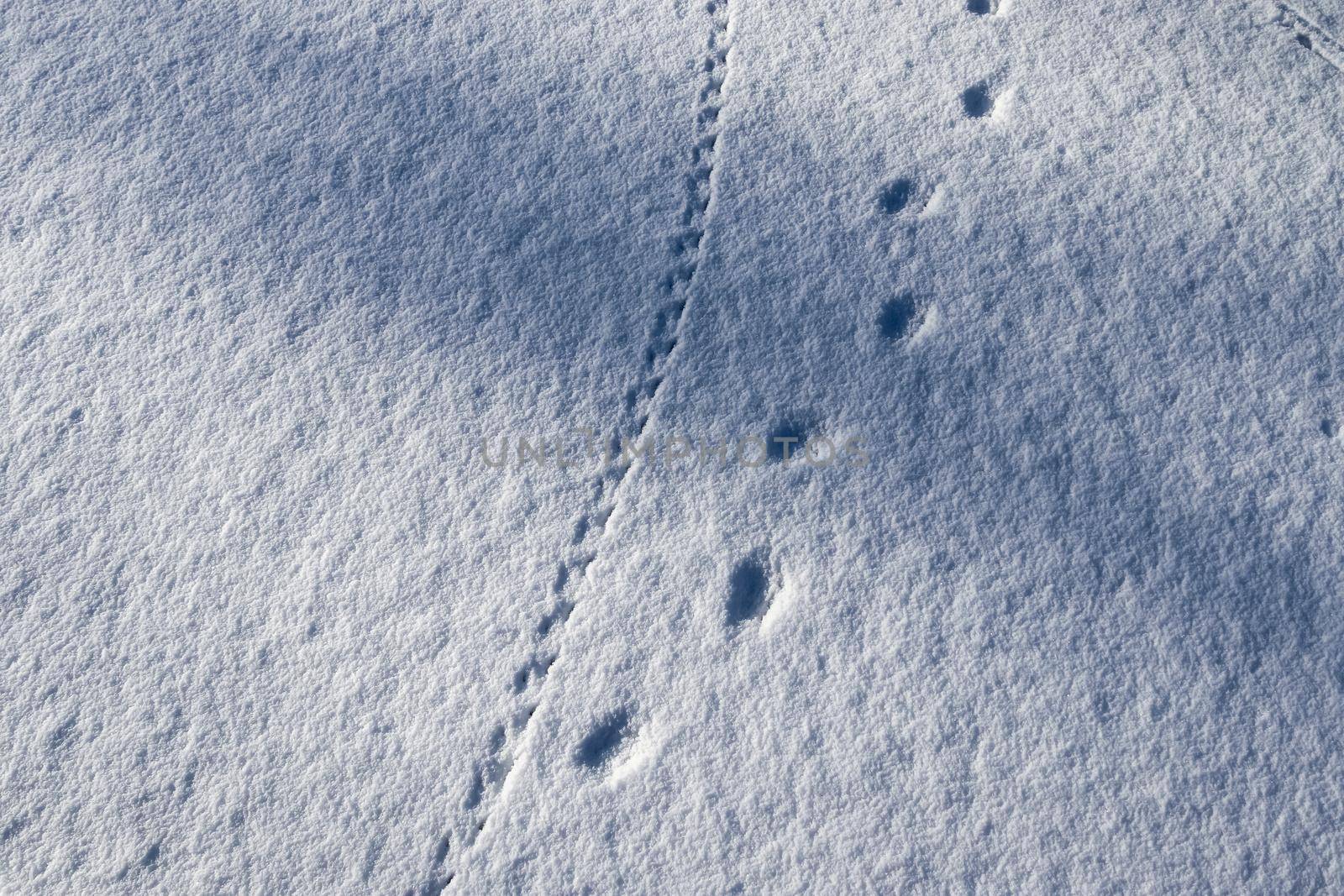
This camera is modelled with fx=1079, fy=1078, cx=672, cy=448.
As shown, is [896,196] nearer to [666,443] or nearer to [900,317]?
[900,317]

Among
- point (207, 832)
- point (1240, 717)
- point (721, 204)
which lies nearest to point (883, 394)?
point (721, 204)

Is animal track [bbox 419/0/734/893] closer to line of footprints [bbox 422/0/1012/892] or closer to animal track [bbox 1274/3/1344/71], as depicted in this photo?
line of footprints [bbox 422/0/1012/892]

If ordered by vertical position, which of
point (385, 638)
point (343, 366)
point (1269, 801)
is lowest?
point (1269, 801)

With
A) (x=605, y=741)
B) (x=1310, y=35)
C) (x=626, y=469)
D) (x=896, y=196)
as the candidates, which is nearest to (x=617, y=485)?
(x=626, y=469)

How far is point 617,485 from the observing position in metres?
A: 0.68

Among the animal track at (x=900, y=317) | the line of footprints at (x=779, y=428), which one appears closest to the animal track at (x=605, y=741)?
the line of footprints at (x=779, y=428)

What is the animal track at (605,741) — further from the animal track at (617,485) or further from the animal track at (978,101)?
the animal track at (978,101)

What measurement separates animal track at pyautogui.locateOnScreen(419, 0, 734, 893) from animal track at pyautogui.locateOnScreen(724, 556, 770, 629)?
86mm

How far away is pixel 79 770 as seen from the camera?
2.07 feet

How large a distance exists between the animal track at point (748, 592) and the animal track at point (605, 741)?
0.09m

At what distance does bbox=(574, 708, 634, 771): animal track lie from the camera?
0.63m

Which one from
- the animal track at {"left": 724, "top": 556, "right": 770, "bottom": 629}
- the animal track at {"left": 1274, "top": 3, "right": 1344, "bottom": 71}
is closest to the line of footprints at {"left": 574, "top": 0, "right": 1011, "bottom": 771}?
the animal track at {"left": 724, "top": 556, "right": 770, "bottom": 629}

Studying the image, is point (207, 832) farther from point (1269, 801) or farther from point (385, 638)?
point (1269, 801)

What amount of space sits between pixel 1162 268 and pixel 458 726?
20.8 inches
